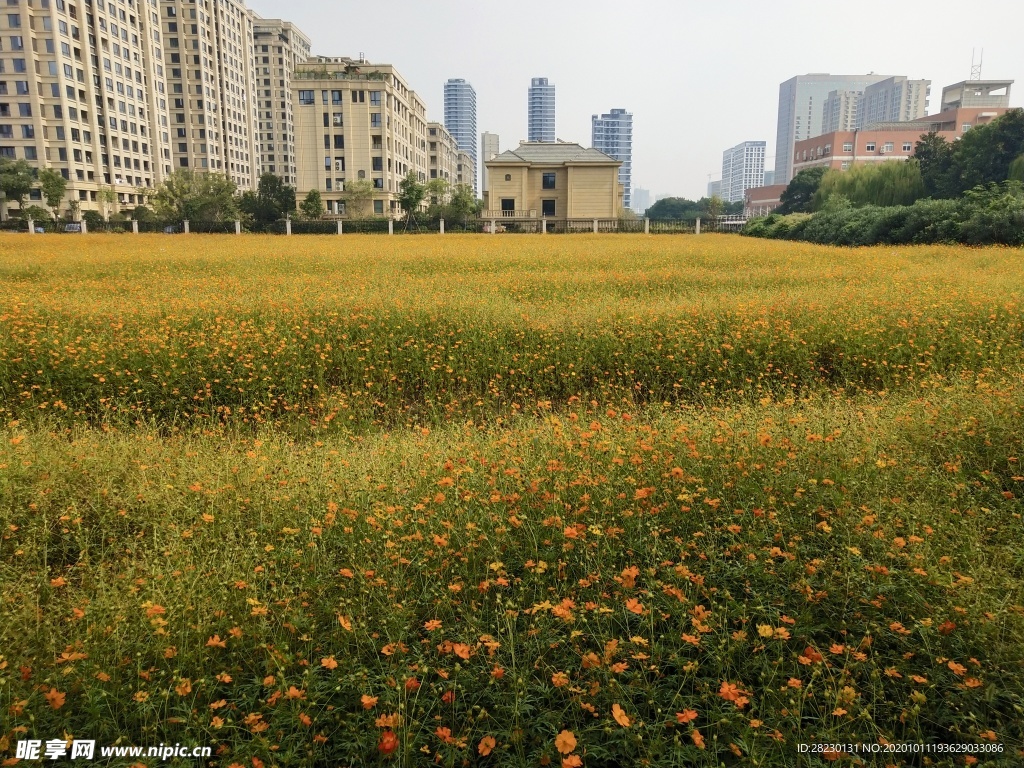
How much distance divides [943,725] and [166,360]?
8453 mm

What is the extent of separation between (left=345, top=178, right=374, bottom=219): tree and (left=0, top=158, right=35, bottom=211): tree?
2842 centimetres

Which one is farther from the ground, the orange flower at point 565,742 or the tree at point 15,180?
the tree at point 15,180

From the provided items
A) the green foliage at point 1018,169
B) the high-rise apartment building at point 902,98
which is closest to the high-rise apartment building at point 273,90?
the green foliage at point 1018,169

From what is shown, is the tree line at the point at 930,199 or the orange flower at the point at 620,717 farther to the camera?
the tree line at the point at 930,199

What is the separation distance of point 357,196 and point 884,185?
149 feet

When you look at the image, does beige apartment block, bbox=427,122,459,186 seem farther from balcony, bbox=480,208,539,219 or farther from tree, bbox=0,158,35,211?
tree, bbox=0,158,35,211

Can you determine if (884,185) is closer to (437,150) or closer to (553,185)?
Answer: (553,185)

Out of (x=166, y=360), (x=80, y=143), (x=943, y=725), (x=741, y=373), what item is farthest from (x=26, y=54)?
(x=943, y=725)

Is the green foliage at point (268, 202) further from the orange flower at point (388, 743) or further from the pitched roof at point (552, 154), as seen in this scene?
the orange flower at point (388, 743)

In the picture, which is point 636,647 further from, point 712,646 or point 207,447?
point 207,447

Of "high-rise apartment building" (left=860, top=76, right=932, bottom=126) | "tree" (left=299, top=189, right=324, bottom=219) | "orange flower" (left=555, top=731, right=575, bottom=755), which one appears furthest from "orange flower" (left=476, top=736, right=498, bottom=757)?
"high-rise apartment building" (left=860, top=76, right=932, bottom=126)

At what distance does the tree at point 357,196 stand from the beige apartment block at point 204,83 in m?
35.0

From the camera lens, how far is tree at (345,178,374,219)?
209 ft

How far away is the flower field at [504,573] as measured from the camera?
8.61 feet
